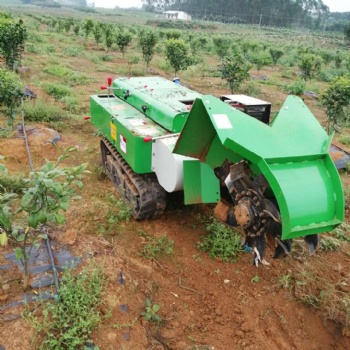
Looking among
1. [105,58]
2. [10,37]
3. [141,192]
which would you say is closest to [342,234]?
[141,192]

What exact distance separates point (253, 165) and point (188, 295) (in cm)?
176

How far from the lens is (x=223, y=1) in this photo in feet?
244

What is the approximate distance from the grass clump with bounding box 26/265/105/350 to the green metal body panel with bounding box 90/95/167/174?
1493mm

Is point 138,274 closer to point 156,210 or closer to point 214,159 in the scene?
point 156,210

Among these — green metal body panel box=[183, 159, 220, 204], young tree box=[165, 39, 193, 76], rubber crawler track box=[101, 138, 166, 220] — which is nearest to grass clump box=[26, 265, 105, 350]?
green metal body panel box=[183, 159, 220, 204]

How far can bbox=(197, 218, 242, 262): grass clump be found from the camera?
4465mm

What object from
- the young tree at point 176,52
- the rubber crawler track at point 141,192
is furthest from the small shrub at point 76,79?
the rubber crawler track at point 141,192

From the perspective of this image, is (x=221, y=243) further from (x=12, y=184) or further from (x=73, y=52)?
(x=73, y=52)

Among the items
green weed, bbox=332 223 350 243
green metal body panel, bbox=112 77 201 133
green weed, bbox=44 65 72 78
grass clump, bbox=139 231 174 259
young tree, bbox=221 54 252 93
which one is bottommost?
green weed, bbox=332 223 350 243

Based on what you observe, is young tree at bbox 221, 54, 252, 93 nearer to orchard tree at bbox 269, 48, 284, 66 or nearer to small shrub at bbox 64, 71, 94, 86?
small shrub at bbox 64, 71, 94, 86

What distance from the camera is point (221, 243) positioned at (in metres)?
4.54

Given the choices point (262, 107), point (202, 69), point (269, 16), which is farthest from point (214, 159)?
point (269, 16)

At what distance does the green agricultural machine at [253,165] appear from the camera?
102 inches

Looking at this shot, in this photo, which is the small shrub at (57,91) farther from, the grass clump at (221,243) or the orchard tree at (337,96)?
the grass clump at (221,243)
